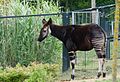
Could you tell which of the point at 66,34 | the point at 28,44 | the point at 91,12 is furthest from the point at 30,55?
the point at 91,12

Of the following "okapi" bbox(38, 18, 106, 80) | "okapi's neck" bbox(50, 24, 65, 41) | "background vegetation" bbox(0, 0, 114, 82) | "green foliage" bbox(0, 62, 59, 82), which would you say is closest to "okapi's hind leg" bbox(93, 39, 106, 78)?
"okapi" bbox(38, 18, 106, 80)

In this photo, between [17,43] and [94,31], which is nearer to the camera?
[94,31]

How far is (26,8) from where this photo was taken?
14.6m

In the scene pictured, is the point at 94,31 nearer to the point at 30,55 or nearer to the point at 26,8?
the point at 30,55

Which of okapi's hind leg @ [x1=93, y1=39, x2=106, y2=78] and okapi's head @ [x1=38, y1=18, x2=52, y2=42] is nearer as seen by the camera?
okapi's hind leg @ [x1=93, y1=39, x2=106, y2=78]

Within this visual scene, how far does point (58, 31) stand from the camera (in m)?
12.6

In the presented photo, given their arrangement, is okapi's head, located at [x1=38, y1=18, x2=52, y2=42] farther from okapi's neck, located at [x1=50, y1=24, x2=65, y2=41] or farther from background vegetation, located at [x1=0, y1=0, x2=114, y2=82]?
background vegetation, located at [x1=0, y1=0, x2=114, y2=82]

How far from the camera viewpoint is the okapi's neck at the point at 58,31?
12.5 m

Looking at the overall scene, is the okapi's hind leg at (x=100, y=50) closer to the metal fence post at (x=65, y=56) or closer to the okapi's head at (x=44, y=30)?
the okapi's head at (x=44, y=30)

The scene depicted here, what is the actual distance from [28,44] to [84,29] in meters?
1.94

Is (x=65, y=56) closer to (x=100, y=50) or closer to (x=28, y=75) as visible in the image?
(x=100, y=50)

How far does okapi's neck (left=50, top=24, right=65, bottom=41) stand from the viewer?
41.1 ft

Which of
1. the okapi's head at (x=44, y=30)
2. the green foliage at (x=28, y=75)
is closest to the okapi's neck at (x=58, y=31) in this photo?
the okapi's head at (x=44, y=30)

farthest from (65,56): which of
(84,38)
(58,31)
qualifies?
(84,38)
